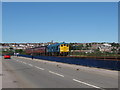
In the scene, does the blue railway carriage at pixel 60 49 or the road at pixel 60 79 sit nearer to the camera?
the road at pixel 60 79

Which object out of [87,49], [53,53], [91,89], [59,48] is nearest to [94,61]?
[87,49]

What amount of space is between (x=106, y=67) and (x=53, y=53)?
36660 millimetres

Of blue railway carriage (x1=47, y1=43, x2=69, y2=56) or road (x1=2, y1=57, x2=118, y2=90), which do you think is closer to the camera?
road (x1=2, y1=57, x2=118, y2=90)

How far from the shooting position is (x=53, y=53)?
60.3m

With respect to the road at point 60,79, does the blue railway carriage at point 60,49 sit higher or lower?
higher

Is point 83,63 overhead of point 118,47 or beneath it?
beneath

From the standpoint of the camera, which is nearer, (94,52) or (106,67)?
(106,67)

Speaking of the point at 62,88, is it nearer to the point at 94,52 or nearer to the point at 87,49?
the point at 94,52

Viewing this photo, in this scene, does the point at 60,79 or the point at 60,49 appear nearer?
the point at 60,79

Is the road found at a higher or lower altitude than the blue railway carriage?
lower

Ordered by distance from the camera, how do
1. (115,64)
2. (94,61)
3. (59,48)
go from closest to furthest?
(115,64), (94,61), (59,48)

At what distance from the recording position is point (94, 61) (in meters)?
27.2

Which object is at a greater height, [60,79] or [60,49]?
[60,49]

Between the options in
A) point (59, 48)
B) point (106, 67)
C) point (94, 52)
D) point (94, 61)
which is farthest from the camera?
point (59, 48)
